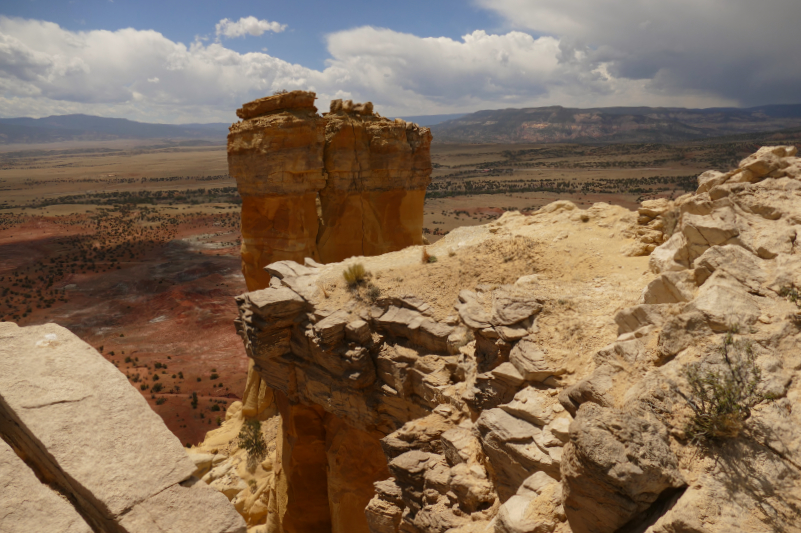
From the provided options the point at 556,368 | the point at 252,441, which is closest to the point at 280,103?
the point at 252,441

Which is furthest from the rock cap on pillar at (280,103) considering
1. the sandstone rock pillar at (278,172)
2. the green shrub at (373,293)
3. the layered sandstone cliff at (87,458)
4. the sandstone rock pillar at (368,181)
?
the layered sandstone cliff at (87,458)

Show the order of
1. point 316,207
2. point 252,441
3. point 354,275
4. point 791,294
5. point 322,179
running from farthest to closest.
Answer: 1. point 316,207
2. point 322,179
3. point 252,441
4. point 354,275
5. point 791,294

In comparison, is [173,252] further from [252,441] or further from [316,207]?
[252,441]

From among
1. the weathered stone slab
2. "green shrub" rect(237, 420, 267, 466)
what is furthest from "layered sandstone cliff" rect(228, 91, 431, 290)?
the weathered stone slab

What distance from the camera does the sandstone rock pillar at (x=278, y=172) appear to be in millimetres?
17188

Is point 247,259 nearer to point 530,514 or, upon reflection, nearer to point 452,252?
point 452,252

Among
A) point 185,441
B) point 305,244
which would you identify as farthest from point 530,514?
Answer: point 185,441

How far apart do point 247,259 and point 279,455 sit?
7973mm

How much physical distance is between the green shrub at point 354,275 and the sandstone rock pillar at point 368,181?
7260 millimetres

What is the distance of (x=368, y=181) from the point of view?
1991cm

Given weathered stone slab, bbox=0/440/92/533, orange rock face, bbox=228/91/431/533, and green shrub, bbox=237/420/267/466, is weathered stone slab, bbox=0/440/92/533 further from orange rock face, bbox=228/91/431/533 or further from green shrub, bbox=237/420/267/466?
green shrub, bbox=237/420/267/466

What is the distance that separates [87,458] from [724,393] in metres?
5.39

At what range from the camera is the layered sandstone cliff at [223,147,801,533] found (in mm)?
4438

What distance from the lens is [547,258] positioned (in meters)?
11.8
